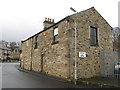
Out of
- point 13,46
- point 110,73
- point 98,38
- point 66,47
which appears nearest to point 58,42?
point 66,47

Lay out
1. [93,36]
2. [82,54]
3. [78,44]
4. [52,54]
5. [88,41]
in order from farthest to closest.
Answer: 1. [52,54]
2. [93,36]
3. [88,41]
4. [78,44]
5. [82,54]

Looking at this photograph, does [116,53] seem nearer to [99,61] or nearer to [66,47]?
Answer: [99,61]

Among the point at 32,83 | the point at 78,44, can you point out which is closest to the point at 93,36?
the point at 78,44

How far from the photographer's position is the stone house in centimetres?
1048

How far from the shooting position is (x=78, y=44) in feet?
35.3

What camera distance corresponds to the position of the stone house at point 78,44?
10.5 metres

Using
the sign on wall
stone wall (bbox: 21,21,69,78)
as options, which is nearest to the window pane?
the sign on wall

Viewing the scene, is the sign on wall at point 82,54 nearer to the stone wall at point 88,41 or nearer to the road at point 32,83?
the stone wall at point 88,41

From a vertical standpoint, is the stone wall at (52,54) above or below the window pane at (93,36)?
below

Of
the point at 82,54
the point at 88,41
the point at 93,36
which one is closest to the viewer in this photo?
the point at 82,54

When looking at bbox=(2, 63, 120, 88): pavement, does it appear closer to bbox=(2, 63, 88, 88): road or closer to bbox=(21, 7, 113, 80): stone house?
bbox=(2, 63, 88, 88): road

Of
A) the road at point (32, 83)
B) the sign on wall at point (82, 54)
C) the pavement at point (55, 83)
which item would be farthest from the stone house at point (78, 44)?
the road at point (32, 83)

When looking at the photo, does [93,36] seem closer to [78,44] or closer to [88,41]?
[88,41]

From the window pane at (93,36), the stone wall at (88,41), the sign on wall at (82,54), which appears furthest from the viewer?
the window pane at (93,36)
